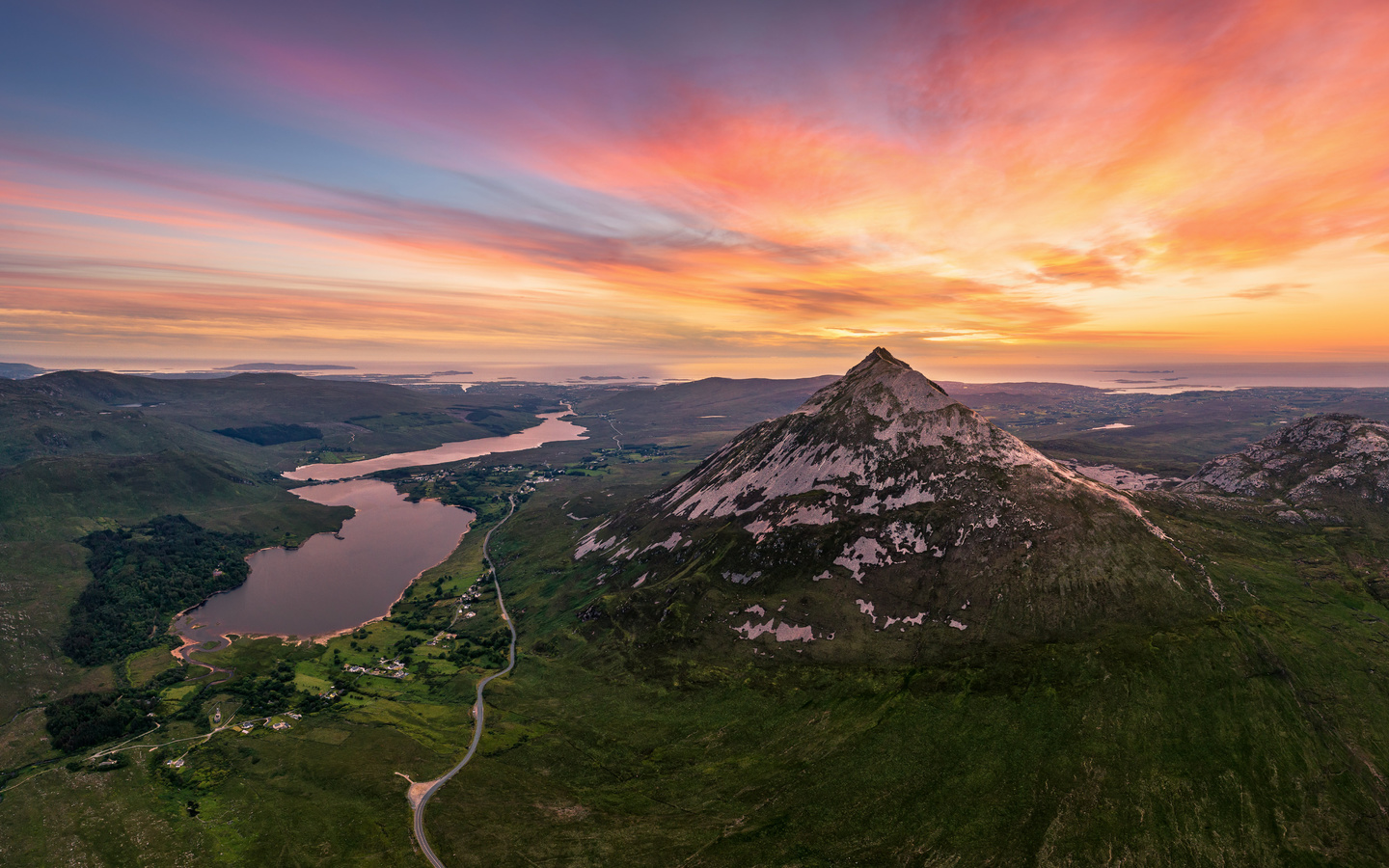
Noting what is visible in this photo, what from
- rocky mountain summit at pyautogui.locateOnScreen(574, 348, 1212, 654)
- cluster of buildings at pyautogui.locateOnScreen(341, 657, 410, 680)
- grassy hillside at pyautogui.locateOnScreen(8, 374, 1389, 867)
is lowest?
cluster of buildings at pyautogui.locateOnScreen(341, 657, 410, 680)

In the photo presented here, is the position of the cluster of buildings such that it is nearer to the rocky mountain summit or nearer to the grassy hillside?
the grassy hillside

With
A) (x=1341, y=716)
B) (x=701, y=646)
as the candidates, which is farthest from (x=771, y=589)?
(x=1341, y=716)

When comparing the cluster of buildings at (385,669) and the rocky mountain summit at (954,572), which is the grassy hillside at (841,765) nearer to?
the rocky mountain summit at (954,572)

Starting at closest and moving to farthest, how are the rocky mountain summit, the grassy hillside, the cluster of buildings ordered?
1. the grassy hillside
2. the rocky mountain summit
3. the cluster of buildings

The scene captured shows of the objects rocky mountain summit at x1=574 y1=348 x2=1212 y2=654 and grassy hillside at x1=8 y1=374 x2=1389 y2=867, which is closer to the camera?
grassy hillside at x1=8 y1=374 x2=1389 y2=867

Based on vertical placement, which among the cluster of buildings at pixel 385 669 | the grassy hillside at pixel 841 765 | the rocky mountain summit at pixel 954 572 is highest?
the rocky mountain summit at pixel 954 572

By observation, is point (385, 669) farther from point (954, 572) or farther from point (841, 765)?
point (954, 572)

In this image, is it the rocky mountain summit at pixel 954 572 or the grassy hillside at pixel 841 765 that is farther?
the rocky mountain summit at pixel 954 572

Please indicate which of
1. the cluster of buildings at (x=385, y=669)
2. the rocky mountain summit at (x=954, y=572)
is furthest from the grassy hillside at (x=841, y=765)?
the cluster of buildings at (x=385, y=669)

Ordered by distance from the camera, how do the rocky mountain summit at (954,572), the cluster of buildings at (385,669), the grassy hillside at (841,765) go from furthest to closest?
the cluster of buildings at (385,669) → the rocky mountain summit at (954,572) → the grassy hillside at (841,765)

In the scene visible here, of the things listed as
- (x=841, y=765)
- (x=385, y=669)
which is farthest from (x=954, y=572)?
(x=385, y=669)

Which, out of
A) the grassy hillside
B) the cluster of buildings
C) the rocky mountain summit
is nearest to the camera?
the grassy hillside

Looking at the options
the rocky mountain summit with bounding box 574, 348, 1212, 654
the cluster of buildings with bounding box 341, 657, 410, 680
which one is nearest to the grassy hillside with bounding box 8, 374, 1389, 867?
the rocky mountain summit with bounding box 574, 348, 1212, 654
